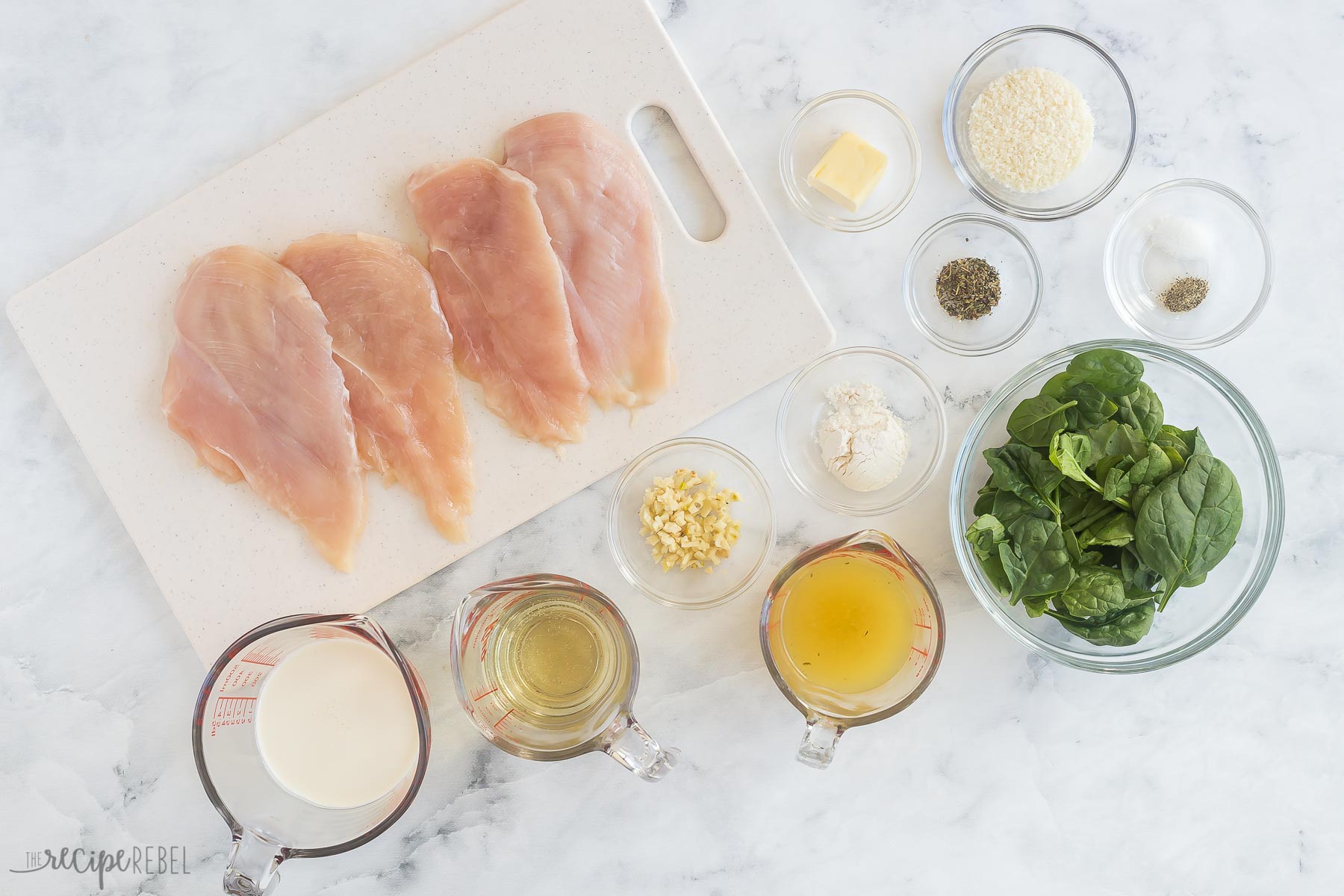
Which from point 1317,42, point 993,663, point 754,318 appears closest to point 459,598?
point 754,318

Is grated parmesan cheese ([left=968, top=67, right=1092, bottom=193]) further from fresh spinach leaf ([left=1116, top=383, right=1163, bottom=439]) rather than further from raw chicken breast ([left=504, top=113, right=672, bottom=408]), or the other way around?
raw chicken breast ([left=504, top=113, right=672, bottom=408])

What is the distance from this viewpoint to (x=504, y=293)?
1636 millimetres

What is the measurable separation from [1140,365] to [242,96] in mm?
1845

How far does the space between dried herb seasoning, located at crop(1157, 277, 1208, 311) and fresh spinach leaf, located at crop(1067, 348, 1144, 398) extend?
1.22ft

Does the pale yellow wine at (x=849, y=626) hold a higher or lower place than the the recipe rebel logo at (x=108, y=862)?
lower

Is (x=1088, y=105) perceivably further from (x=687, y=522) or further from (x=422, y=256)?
(x=422, y=256)

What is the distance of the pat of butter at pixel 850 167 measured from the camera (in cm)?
167

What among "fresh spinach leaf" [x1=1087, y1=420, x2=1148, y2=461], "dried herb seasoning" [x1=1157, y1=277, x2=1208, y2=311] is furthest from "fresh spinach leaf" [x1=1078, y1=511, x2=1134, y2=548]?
"dried herb seasoning" [x1=1157, y1=277, x2=1208, y2=311]

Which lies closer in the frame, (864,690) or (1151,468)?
(1151,468)

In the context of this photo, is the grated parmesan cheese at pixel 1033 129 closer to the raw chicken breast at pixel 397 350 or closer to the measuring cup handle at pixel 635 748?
the raw chicken breast at pixel 397 350

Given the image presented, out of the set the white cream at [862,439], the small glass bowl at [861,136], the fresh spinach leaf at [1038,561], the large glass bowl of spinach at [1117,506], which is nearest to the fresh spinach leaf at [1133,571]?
the large glass bowl of spinach at [1117,506]

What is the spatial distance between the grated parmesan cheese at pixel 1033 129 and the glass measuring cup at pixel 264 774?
151 cm

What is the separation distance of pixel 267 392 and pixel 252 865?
867 mm

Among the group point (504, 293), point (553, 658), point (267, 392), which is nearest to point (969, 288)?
point (504, 293)
